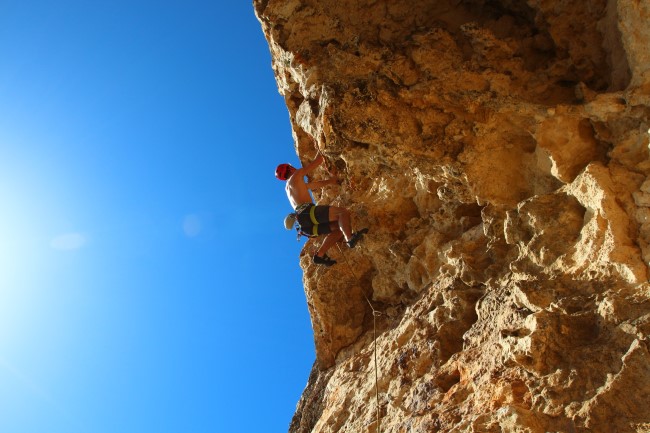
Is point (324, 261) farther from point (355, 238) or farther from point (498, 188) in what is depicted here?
point (498, 188)

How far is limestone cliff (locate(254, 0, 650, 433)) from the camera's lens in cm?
382

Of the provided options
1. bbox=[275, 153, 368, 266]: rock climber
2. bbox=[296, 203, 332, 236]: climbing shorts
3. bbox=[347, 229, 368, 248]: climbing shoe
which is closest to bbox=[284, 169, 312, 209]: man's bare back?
bbox=[275, 153, 368, 266]: rock climber

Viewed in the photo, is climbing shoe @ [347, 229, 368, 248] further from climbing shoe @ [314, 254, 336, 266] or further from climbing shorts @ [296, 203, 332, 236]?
climbing shoe @ [314, 254, 336, 266]

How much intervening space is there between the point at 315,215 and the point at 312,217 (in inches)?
2.0

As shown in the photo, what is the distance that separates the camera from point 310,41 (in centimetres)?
560

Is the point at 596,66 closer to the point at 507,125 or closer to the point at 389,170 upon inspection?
the point at 507,125

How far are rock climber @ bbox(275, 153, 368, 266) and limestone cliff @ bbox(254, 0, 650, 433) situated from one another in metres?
0.73

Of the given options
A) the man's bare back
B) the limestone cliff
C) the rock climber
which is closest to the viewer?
the limestone cliff

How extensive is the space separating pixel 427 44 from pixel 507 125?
3.65ft

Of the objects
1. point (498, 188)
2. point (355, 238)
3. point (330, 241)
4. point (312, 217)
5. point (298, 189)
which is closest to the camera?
point (498, 188)

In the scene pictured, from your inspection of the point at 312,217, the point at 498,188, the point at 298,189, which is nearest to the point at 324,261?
the point at 312,217

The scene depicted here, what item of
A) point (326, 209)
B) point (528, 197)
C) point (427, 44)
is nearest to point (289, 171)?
point (326, 209)

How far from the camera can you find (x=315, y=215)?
691 centimetres

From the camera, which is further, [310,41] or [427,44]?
[310,41]
